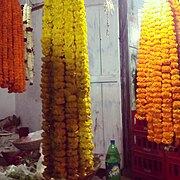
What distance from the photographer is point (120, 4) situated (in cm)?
367

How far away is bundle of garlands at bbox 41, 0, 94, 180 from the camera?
1.72m

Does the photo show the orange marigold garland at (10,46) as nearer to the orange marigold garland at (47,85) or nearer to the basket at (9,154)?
the orange marigold garland at (47,85)

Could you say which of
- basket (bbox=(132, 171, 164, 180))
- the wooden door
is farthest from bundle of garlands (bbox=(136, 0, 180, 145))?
the wooden door

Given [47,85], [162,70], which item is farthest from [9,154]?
[162,70]

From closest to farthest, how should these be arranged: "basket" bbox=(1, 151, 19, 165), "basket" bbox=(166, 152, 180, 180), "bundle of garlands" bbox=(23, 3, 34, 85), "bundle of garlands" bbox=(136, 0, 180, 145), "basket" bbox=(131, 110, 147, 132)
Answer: "bundle of garlands" bbox=(136, 0, 180, 145)
"basket" bbox=(166, 152, 180, 180)
"basket" bbox=(131, 110, 147, 132)
"basket" bbox=(1, 151, 19, 165)
"bundle of garlands" bbox=(23, 3, 34, 85)

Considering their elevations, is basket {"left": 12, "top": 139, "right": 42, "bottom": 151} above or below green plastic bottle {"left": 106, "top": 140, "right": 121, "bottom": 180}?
above

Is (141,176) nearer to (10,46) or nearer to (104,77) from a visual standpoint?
(104,77)

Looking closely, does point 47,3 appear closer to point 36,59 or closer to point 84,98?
point 84,98

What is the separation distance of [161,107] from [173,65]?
0.90 ft

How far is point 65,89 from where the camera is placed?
1.73 m

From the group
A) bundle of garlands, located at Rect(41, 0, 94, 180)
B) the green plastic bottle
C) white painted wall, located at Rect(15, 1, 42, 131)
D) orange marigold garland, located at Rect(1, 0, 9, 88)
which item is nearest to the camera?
bundle of garlands, located at Rect(41, 0, 94, 180)

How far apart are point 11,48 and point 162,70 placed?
1422 millimetres

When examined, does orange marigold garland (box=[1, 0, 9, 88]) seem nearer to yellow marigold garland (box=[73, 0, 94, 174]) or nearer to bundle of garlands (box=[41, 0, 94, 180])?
bundle of garlands (box=[41, 0, 94, 180])

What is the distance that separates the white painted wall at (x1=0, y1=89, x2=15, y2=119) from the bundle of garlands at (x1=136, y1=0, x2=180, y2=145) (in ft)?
12.6
